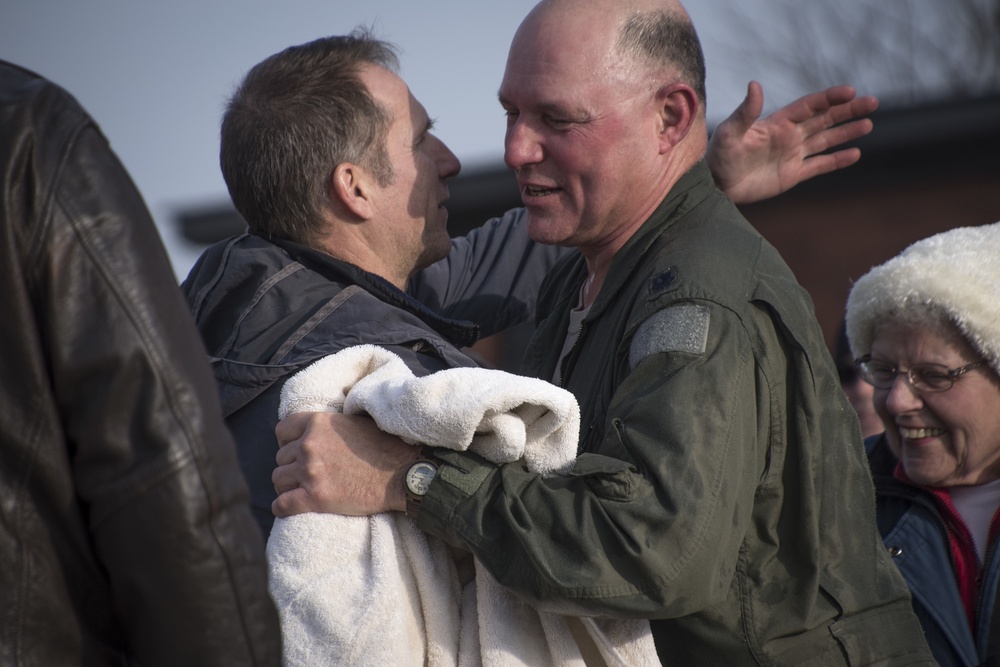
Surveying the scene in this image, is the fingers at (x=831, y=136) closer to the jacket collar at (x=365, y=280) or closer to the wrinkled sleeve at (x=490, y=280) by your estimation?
the wrinkled sleeve at (x=490, y=280)

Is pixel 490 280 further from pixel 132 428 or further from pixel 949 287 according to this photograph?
pixel 132 428

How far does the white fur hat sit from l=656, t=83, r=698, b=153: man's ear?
84 centimetres

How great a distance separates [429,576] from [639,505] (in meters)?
0.42

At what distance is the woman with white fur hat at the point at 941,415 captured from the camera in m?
2.84

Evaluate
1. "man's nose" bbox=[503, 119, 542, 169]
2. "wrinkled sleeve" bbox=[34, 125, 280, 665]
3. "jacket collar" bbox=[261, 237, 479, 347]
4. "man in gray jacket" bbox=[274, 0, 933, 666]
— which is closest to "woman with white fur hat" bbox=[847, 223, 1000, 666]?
"man in gray jacket" bbox=[274, 0, 933, 666]

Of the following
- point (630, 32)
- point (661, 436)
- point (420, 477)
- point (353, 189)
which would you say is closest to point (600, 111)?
point (630, 32)

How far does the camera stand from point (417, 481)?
2.07 metres

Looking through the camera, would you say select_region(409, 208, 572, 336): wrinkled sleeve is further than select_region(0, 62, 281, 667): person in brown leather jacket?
Yes

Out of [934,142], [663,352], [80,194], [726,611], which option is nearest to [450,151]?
[663,352]

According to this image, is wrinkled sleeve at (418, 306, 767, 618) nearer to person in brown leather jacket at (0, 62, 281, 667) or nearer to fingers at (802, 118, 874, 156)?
person in brown leather jacket at (0, 62, 281, 667)

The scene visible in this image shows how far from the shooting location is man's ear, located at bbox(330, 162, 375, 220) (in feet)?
9.00

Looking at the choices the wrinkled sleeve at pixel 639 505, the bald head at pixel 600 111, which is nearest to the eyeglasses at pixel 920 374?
the bald head at pixel 600 111

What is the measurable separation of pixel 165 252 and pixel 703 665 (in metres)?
1.36

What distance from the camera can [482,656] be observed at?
6.61 ft
